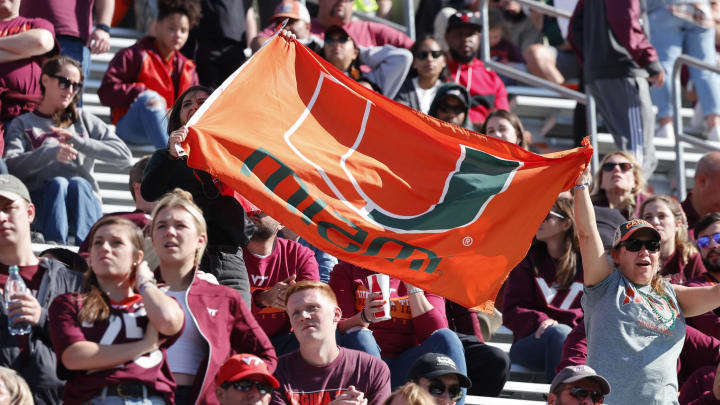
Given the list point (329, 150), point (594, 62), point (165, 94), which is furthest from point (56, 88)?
point (594, 62)

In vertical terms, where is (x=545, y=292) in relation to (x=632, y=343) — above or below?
below

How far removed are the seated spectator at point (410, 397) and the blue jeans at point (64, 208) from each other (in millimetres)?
3231

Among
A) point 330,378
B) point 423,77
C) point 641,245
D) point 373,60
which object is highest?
point 641,245

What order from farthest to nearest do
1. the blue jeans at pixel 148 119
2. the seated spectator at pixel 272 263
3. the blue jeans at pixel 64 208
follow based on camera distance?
the blue jeans at pixel 148 119 → the blue jeans at pixel 64 208 → the seated spectator at pixel 272 263

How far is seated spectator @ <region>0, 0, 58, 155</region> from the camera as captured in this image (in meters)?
10.1

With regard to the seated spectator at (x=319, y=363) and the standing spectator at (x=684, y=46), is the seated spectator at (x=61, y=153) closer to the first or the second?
the seated spectator at (x=319, y=363)

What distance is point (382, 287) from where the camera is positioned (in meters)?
8.12

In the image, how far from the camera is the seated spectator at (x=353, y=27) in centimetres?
1244

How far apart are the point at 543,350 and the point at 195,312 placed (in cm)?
286

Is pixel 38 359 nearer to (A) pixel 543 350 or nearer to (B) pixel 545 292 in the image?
(A) pixel 543 350

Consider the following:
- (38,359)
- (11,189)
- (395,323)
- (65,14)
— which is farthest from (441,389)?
(65,14)

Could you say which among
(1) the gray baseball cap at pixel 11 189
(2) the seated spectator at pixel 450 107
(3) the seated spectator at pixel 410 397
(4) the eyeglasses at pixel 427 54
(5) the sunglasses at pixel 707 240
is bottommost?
(5) the sunglasses at pixel 707 240

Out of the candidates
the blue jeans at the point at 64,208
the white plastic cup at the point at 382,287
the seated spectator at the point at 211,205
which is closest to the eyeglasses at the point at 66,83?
the blue jeans at the point at 64,208

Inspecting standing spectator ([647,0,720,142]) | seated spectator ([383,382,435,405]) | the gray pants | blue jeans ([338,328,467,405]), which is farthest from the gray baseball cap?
standing spectator ([647,0,720,142])
